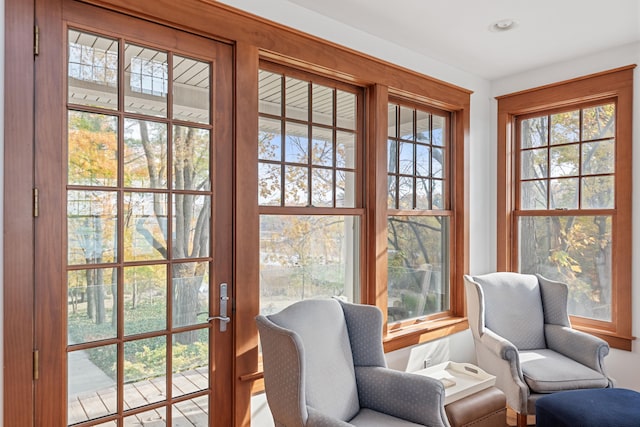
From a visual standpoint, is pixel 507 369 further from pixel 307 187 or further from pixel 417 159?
pixel 307 187

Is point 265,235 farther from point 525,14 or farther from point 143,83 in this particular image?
point 525,14

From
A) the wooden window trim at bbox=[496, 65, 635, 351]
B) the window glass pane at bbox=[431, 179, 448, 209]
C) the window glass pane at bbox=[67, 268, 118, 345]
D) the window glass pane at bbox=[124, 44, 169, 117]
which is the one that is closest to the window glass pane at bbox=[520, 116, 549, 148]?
the wooden window trim at bbox=[496, 65, 635, 351]

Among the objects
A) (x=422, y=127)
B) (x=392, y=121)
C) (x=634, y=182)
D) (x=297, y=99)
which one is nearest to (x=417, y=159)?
(x=422, y=127)

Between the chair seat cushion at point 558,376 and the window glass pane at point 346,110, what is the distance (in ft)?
6.62

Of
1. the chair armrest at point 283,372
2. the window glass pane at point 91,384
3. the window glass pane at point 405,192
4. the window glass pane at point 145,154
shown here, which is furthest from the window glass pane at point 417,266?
the window glass pane at point 91,384

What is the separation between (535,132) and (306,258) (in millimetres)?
2452

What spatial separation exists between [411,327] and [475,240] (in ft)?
3.52

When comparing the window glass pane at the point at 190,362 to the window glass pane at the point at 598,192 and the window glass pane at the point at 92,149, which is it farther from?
the window glass pane at the point at 598,192

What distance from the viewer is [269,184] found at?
2.51 m

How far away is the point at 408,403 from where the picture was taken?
2.08 meters

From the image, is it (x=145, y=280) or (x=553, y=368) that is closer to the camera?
(x=145, y=280)

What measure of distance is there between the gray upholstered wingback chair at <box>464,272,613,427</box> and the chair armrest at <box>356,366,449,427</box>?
0.96 meters

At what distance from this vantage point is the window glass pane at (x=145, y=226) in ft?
6.44

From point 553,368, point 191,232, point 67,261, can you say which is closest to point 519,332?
point 553,368
